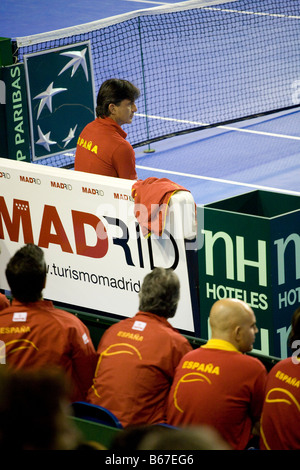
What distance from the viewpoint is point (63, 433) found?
252cm

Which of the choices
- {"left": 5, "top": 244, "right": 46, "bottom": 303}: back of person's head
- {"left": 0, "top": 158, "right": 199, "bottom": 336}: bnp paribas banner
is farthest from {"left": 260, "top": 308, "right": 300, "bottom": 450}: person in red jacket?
{"left": 0, "top": 158, "right": 199, "bottom": 336}: bnp paribas banner

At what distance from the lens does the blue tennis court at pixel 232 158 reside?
1252cm

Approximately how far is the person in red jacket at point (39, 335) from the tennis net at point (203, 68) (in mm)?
7377

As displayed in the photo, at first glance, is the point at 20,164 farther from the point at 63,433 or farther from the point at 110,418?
the point at 63,433

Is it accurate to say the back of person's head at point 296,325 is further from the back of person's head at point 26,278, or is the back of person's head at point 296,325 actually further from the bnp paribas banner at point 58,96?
the bnp paribas banner at point 58,96

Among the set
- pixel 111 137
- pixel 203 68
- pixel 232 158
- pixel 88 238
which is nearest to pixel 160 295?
pixel 88 238

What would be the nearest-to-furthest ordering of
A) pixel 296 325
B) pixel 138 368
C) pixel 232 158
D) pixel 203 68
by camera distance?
pixel 296 325 < pixel 138 368 < pixel 232 158 < pixel 203 68

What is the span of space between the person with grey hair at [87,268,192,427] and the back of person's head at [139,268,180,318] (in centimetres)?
6

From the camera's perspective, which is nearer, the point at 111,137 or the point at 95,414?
the point at 95,414

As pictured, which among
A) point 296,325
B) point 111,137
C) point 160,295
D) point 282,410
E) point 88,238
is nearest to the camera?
point 282,410

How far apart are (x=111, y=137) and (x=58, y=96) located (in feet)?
9.68

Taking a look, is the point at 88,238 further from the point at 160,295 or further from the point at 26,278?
the point at 160,295

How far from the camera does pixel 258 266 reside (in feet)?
21.9

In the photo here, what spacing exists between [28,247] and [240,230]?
5.77 feet
